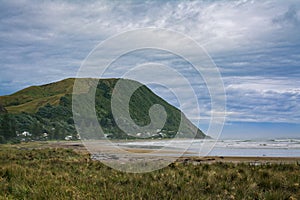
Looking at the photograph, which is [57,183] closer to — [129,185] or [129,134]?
[129,185]

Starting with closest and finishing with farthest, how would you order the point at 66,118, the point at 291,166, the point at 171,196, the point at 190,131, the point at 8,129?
the point at 171,196
the point at 291,166
the point at 8,129
the point at 66,118
the point at 190,131

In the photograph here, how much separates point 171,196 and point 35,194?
12.7ft

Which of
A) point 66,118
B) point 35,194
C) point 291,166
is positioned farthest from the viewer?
point 66,118

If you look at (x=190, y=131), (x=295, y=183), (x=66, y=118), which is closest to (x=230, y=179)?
(x=295, y=183)

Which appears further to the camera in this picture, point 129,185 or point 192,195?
point 129,185

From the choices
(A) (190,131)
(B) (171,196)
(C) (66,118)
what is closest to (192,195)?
(B) (171,196)

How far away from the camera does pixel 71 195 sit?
9352 millimetres

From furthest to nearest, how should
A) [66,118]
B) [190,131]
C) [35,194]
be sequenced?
[190,131]
[66,118]
[35,194]

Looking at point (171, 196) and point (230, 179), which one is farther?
point (230, 179)

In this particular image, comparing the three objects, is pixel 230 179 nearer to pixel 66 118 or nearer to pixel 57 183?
pixel 57 183

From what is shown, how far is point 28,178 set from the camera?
39.7ft

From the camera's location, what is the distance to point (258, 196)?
9.37m

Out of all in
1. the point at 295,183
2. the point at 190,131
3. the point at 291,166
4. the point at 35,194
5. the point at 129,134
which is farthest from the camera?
the point at 190,131

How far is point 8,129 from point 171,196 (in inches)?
2963
